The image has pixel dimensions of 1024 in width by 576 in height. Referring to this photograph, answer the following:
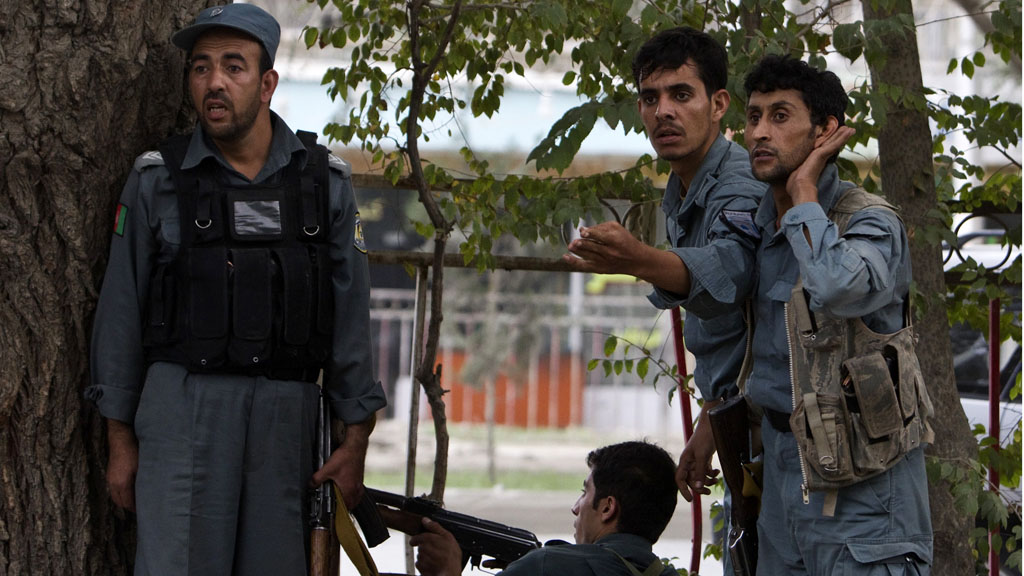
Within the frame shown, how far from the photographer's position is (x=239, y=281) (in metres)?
2.73

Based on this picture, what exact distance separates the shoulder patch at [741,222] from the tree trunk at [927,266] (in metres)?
1.43

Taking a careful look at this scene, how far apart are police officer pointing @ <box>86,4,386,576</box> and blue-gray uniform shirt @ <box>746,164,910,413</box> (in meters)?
1.03

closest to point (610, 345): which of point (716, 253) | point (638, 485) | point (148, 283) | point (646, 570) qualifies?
point (638, 485)

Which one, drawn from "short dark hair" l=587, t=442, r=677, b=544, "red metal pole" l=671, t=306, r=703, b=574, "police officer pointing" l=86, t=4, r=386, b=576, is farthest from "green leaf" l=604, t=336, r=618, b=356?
"police officer pointing" l=86, t=4, r=386, b=576

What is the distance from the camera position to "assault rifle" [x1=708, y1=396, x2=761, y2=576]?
108 inches

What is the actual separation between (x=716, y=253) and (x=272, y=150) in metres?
1.14

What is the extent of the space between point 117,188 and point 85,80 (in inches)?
10.8

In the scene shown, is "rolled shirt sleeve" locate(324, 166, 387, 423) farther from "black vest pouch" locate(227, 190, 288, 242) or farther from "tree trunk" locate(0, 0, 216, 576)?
"tree trunk" locate(0, 0, 216, 576)

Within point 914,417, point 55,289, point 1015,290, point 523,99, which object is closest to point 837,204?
point 914,417

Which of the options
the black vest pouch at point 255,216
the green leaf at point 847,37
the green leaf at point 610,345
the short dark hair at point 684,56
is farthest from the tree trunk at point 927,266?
the black vest pouch at point 255,216

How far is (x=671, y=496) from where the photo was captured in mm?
3229

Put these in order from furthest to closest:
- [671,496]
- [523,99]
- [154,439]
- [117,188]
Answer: [523,99] → [671,496] → [117,188] → [154,439]

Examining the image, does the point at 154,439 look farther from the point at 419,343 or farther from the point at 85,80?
the point at 419,343

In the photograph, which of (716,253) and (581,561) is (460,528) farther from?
(716,253)
